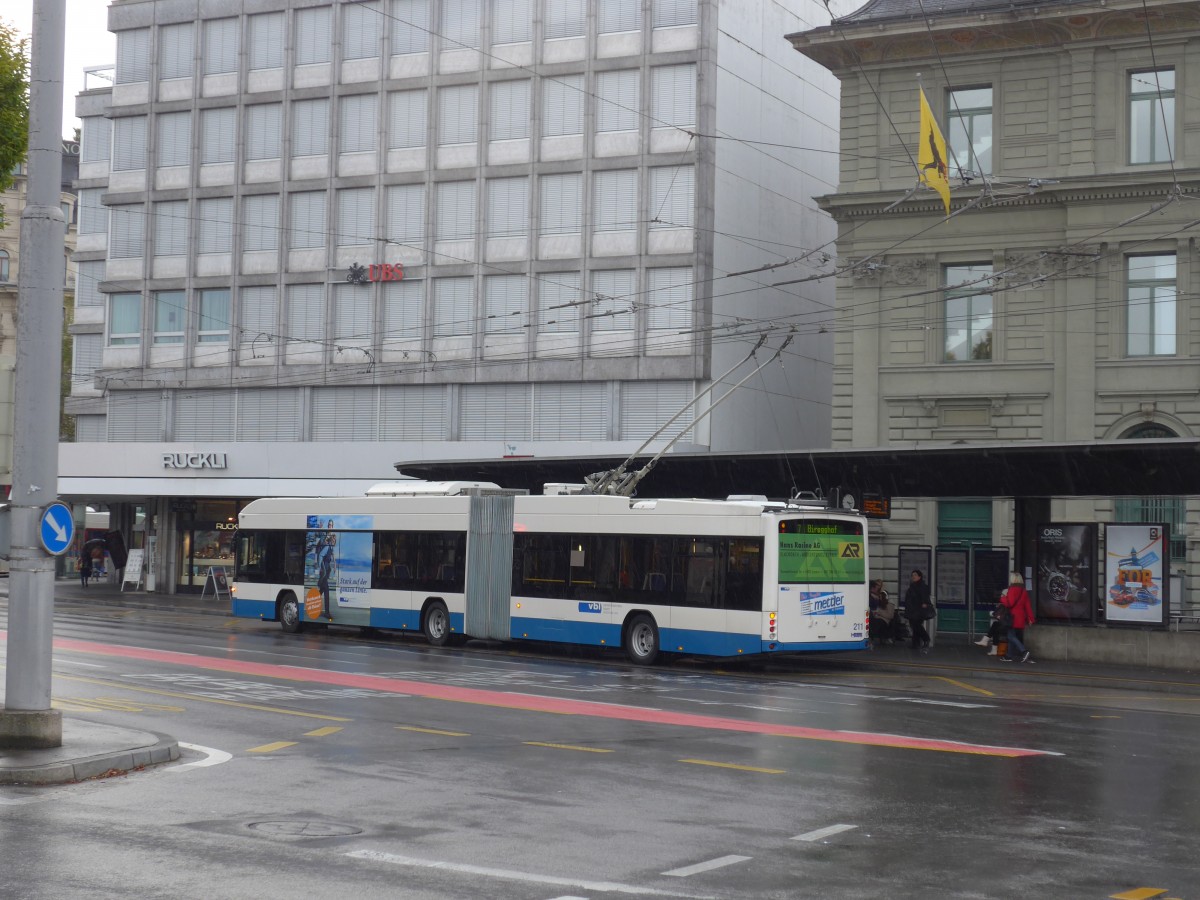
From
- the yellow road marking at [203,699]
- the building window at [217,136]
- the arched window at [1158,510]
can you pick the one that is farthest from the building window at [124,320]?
the yellow road marking at [203,699]

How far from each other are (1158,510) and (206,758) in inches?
1084

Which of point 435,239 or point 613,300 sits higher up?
point 435,239

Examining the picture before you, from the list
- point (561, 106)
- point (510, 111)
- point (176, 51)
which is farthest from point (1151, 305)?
point (176, 51)

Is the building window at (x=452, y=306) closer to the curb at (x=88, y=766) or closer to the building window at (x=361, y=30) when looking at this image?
the building window at (x=361, y=30)

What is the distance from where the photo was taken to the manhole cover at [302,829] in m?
10.3

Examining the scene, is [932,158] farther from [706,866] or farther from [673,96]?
[706,866]

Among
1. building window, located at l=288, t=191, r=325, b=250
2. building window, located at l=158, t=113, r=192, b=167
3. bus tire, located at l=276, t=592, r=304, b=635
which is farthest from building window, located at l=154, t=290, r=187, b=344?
bus tire, located at l=276, t=592, r=304, b=635

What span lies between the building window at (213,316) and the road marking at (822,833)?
139ft

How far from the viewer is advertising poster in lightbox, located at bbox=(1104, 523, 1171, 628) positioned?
27672 millimetres

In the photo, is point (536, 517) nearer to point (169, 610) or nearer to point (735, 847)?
point (169, 610)

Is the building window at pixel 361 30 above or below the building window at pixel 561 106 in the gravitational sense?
above

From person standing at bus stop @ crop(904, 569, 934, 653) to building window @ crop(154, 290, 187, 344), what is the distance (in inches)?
1145

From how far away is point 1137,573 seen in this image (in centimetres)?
2792

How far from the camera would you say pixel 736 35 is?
146 ft
